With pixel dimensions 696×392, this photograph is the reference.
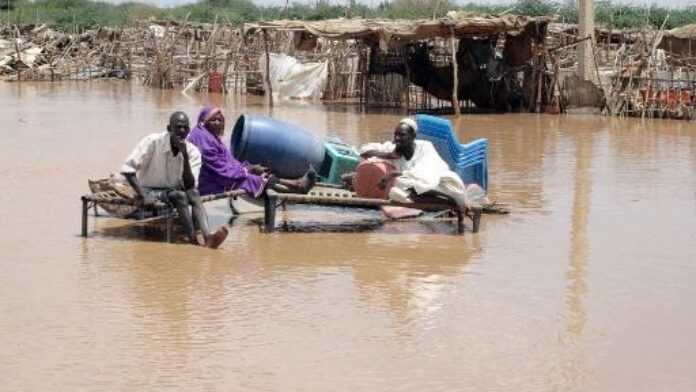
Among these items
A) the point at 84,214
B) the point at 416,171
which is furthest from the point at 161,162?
the point at 416,171

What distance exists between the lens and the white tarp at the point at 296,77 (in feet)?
91.0

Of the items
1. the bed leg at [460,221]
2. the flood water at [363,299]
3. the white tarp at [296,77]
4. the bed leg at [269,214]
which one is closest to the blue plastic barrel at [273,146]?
the flood water at [363,299]

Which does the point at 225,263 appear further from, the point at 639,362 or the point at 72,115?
the point at 72,115

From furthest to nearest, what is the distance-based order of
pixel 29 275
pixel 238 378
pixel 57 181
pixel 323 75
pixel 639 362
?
pixel 323 75, pixel 57 181, pixel 29 275, pixel 639 362, pixel 238 378

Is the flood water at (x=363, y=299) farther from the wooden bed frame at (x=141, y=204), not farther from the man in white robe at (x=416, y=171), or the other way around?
the man in white robe at (x=416, y=171)

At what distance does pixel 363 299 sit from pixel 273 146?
9.75 feet

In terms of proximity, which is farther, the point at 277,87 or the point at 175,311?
the point at 277,87

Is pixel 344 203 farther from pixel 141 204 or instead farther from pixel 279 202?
pixel 141 204

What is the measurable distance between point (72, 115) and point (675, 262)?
14.8 meters

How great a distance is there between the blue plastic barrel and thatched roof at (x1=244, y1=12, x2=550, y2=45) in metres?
11.6

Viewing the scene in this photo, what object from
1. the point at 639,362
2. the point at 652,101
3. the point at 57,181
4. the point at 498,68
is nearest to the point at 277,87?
the point at 498,68

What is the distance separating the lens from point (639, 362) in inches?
226

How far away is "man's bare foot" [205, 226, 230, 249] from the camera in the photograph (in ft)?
26.9

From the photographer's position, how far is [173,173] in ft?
28.0
